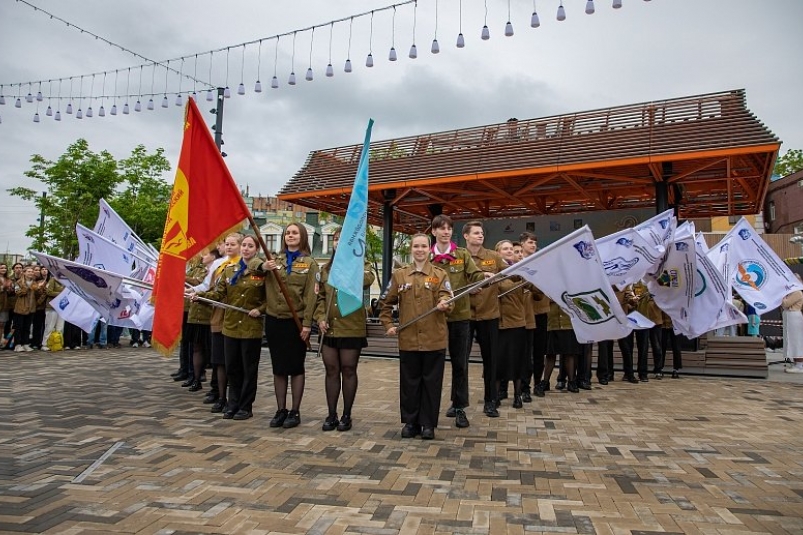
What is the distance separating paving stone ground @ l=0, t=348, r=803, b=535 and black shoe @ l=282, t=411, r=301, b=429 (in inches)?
6.3

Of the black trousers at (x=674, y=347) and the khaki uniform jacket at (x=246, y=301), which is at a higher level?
the khaki uniform jacket at (x=246, y=301)

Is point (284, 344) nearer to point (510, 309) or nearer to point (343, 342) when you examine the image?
point (343, 342)

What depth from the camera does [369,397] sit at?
697 cm

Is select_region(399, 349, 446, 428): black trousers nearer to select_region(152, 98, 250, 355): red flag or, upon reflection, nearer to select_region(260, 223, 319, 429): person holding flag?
select_region(260, 223, 319, 429): person holding flag

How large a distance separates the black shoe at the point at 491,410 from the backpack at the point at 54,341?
11328 millimetres

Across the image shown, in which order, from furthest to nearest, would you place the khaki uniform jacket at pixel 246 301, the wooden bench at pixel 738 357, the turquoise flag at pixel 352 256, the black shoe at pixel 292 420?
the wooden bench at pixel 738 357, the khaki uniform jacket at pixel 246 301, the black shoe at pixel 292 420, the turquoise flag at pixel 352 256

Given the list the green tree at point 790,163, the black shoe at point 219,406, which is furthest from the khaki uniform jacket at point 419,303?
the green tree at point 790,163

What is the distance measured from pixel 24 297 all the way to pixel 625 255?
495 inches

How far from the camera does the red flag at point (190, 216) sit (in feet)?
14.7

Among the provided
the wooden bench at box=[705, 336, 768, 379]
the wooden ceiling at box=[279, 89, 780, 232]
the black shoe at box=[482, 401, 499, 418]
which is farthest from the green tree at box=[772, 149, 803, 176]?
the black shoe at box=[482, 401, 499, 418]

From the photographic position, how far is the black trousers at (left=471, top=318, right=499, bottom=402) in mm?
5812

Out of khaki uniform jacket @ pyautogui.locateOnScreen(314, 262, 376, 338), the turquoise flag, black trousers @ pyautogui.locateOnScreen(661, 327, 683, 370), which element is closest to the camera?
the turquoise flag

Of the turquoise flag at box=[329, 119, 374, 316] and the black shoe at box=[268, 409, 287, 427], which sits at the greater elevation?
the turquoise flag at box=[329, 119, 374, 316]

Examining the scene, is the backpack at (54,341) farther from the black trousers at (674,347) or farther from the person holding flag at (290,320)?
the black trousers at (674,347)
